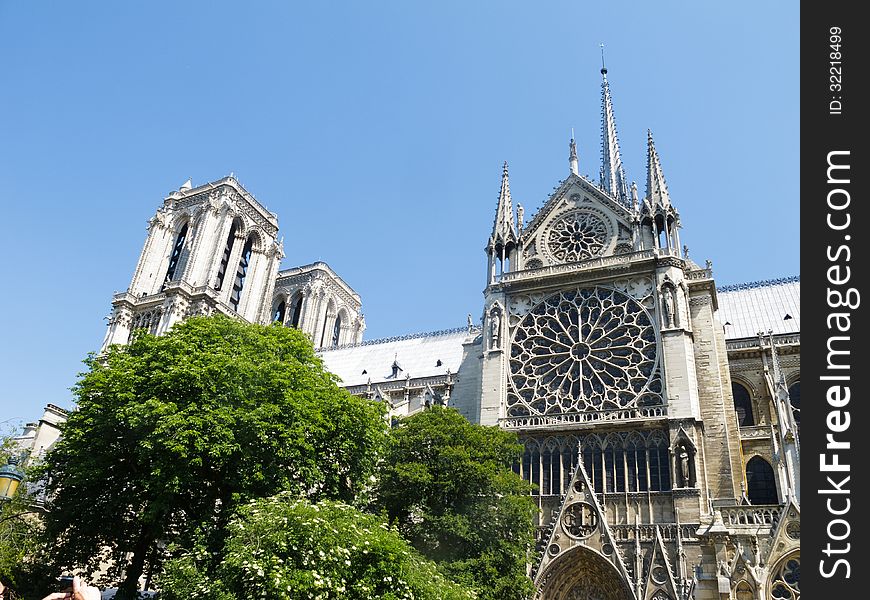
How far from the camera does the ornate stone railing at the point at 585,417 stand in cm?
2689

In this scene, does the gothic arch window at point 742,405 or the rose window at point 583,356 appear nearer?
the rose window at point 583,356

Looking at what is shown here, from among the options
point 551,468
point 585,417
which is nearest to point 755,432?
point 585,417

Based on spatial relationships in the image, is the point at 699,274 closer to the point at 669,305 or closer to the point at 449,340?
the point at 669,305

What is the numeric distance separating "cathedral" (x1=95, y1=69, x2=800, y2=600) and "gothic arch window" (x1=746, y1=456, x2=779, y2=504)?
0.22 feet

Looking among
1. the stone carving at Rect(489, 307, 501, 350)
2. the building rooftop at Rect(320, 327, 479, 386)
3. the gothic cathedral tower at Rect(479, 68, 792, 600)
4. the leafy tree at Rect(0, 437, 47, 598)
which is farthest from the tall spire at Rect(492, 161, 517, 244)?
the leafy tree at Rect(0, 437, 47, 598)

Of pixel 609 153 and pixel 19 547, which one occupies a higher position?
pixel 609 153

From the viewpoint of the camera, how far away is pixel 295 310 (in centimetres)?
6303

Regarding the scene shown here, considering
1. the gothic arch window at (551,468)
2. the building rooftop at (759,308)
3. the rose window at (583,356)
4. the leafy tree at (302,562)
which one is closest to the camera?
the leafy tree at (302,562)

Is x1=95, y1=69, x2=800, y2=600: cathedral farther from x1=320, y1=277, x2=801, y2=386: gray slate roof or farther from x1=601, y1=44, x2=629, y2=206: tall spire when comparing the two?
x1=601, y1=44, x2=629, y2=206: tall spire

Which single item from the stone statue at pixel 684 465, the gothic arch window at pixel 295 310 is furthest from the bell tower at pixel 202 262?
the stone statue at pixel 684 465

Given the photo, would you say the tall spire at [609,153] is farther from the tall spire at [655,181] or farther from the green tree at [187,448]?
the green tree at [187,448]

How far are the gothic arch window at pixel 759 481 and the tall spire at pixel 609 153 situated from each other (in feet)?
97.1

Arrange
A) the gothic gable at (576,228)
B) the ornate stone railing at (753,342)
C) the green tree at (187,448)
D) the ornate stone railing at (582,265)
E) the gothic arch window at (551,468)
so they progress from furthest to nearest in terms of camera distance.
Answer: the ornate stone railing at (753,342) → the gothic gable at (576,228) → the ornate stone railing at (582,265) → the gothic arch window at (551,468) → the green tree at (187,448)

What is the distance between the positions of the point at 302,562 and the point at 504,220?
966 inches
